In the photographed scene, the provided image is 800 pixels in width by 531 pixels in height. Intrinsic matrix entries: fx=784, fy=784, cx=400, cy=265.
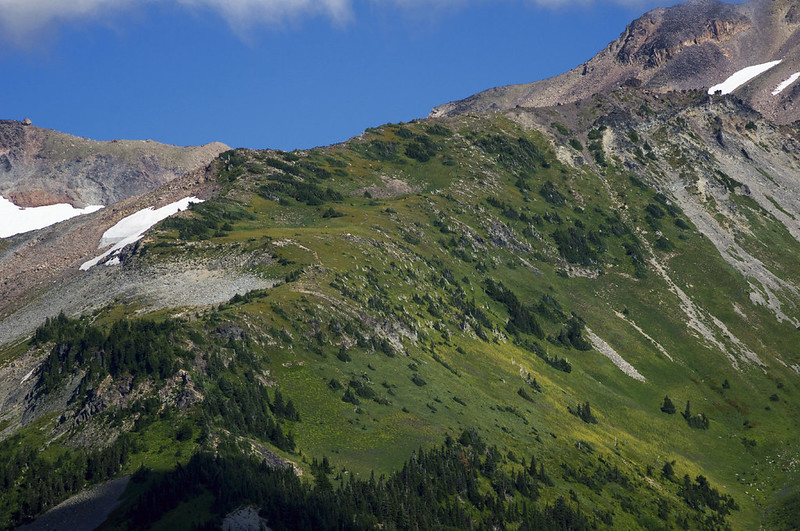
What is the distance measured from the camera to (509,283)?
15462 cm

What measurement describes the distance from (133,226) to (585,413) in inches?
3439

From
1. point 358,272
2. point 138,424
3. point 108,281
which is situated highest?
point 108,281

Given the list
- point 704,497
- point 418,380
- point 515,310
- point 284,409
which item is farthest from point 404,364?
point 515,310

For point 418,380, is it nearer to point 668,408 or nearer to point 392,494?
point 392,494

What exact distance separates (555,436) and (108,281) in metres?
65.4

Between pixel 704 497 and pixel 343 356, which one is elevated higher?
pixel 343 356

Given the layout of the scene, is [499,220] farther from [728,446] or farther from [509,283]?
[728,446]

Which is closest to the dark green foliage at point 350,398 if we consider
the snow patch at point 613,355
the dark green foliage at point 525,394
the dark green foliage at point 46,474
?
the dark green foliage at point 46,474

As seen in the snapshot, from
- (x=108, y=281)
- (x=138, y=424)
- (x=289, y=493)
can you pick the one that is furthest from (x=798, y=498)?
(x=108, y=281)

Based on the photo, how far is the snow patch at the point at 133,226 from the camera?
129250 mm

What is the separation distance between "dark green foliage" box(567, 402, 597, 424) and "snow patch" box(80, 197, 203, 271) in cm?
7417

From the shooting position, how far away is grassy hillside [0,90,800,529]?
69.7 m

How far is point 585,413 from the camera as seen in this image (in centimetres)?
11719

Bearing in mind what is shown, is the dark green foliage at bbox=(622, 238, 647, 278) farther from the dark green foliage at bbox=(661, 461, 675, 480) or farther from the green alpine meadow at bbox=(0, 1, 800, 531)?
the dark green foliage at bbox=(661, 461, 675, 480)
